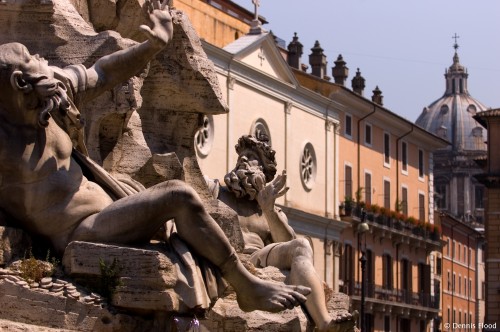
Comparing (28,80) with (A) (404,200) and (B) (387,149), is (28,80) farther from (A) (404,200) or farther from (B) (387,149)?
(A) (404,200)

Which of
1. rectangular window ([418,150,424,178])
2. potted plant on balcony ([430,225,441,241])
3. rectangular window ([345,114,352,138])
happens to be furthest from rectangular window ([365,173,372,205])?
potted plant on balcony ([430,225,441,241])

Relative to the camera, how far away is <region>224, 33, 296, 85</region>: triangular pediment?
52.9m

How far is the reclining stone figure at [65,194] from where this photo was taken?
9078mm

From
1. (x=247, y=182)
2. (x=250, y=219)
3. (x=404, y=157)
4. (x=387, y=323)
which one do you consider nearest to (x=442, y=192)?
(x=404, y=157)

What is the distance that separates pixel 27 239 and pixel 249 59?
147 feet

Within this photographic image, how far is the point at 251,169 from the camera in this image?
12.4 m

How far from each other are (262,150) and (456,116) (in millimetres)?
149947

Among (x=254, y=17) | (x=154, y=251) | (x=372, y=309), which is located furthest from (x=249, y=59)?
(x=154, y=251)

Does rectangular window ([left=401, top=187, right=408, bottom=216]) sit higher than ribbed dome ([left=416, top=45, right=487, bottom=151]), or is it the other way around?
ribbed dome ([left=416, top=45, right=487, bottom=151])

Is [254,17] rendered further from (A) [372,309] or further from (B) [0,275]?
(B) [0,275]

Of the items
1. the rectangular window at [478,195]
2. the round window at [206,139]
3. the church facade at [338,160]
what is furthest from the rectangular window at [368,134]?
the rectangular window at [478,195]

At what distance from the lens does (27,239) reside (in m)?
9.25

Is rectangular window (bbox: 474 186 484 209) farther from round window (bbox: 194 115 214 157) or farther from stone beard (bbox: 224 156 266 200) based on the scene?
stone beard (bbox: 224 156 266 200)

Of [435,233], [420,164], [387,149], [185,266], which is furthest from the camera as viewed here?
[435,233]
